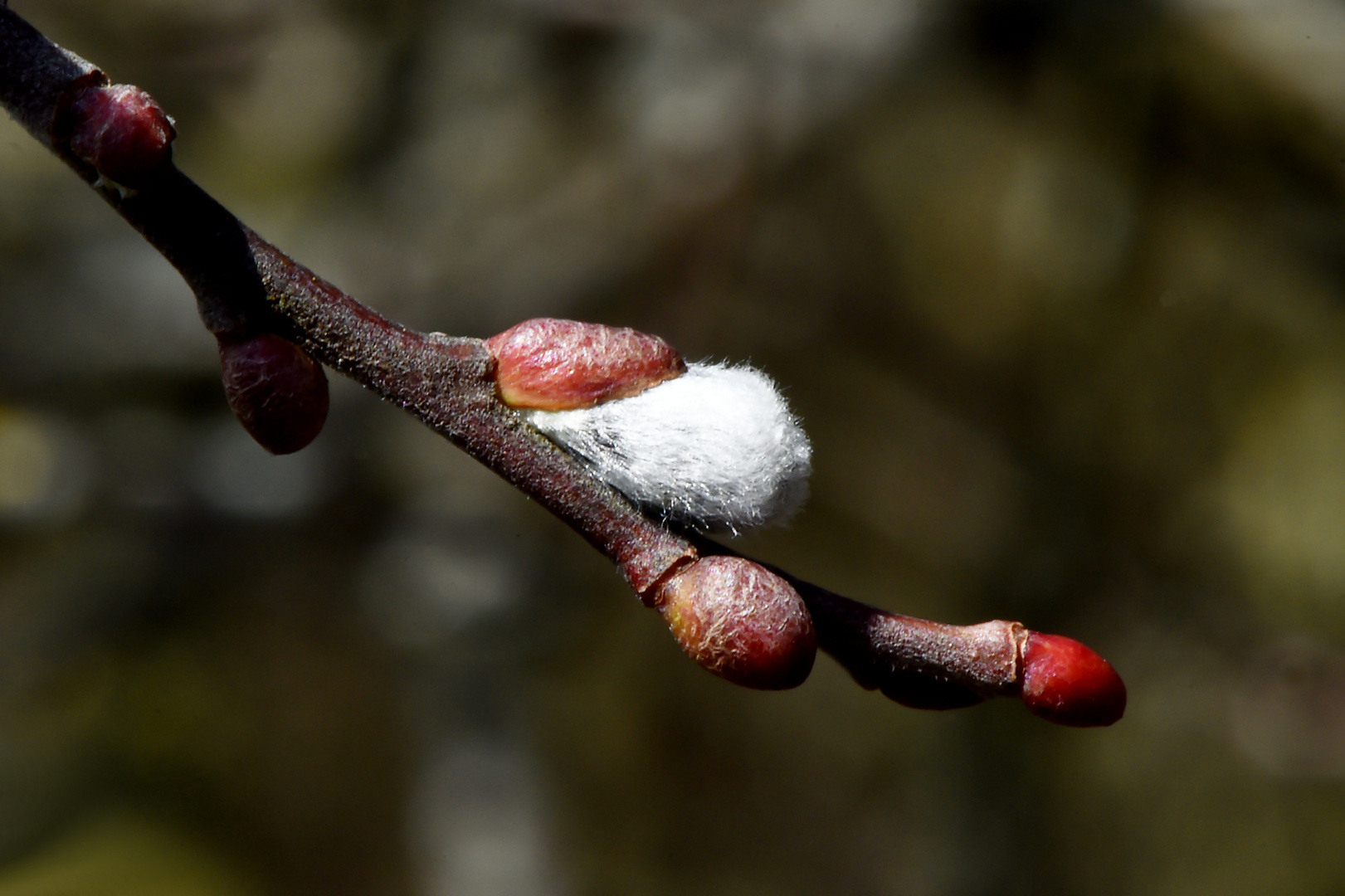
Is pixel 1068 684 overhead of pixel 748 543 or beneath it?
beneath

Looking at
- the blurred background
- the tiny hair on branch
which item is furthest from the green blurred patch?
the tiny hair on branch

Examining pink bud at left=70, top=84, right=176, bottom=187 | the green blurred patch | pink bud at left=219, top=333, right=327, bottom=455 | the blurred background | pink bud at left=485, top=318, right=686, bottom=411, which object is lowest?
the green blurred patch

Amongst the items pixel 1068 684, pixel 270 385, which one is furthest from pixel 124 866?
pixel 1068 684

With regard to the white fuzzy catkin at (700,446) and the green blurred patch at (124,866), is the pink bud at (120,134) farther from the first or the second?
the green blurred patch at (124,866)

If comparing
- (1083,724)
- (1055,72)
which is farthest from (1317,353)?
(1083,724)

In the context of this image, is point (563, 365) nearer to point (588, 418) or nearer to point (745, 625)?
point (588, 418)

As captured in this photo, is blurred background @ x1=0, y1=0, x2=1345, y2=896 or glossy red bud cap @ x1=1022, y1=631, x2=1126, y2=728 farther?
blurred background @ x1=0, y1=0, x2=1345, y2=896

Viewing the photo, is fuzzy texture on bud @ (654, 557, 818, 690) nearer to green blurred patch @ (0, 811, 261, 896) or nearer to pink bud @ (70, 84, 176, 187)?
pink bud @ (70, 84, 176, 187)
